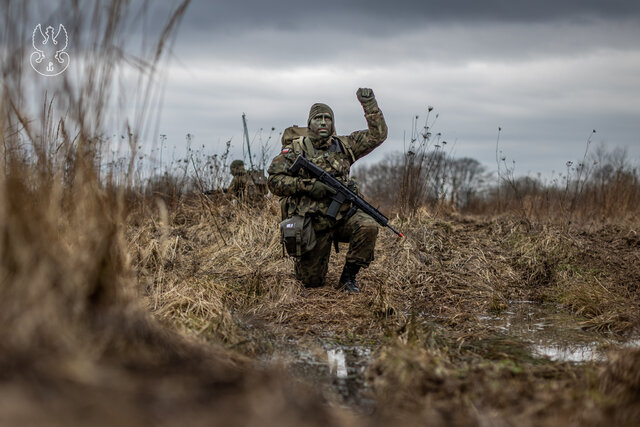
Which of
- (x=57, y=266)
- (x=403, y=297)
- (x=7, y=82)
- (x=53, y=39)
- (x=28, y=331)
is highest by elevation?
(x=53, y=39)

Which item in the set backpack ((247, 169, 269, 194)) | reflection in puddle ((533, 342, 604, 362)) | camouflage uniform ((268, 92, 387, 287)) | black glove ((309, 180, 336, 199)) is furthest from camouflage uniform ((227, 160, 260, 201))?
reflection in puddle ((533, 342, 604, 362))

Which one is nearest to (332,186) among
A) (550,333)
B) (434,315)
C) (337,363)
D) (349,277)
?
(349,277)

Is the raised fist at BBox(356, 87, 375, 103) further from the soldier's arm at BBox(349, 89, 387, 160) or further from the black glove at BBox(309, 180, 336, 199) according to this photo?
the black glove at BBox(309, 180, 336, 199)

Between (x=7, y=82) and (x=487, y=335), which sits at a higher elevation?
(x=7, y=82)

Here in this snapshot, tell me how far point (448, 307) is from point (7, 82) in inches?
141

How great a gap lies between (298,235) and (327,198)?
1.43ft

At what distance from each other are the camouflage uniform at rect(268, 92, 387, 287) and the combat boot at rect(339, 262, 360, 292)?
2.5 inches

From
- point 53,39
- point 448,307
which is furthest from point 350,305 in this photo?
point 53,39

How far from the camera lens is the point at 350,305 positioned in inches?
180

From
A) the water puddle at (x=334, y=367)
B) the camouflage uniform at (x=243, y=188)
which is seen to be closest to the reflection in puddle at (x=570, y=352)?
the water puddle at (x=334, y=367)

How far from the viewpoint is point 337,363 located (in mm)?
3119

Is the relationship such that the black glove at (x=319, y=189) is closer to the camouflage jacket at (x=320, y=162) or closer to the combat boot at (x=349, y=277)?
the camouflage jacket at (x=320, y=162)

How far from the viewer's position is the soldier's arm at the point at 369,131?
5266 mm

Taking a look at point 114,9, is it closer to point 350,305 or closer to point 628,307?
point 350,305
